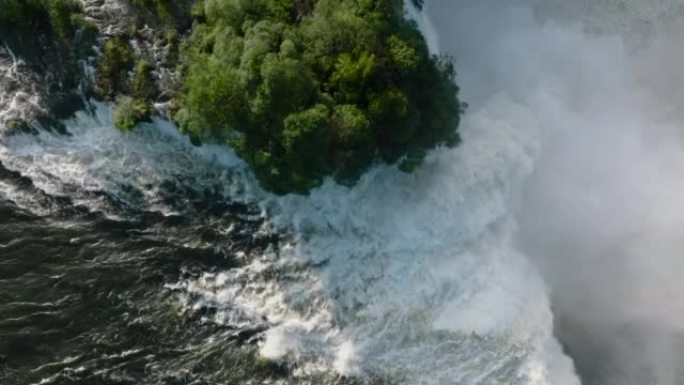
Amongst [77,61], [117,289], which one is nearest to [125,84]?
[77,61]

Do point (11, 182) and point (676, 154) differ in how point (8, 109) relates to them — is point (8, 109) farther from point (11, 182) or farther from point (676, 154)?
point (676, 154)

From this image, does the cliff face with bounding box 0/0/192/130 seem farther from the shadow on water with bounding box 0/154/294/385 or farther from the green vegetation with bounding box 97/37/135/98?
the shadow on water with bounding box 0/154/294/385

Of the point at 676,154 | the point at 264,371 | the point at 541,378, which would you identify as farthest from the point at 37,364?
the point at 676,154

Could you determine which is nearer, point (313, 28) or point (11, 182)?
point (313, 28)

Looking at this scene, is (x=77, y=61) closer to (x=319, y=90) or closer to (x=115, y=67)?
(x=115, y=67)

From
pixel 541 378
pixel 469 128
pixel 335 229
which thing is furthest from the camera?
pixel 469 128

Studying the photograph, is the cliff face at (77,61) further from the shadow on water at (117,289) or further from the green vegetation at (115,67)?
the shadow on water at (117,289)
